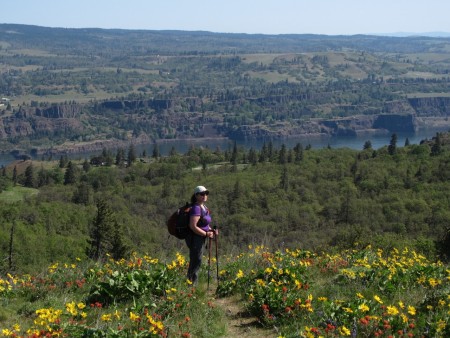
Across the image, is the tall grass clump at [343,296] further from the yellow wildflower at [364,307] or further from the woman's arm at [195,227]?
the woman's arm at [195,227]

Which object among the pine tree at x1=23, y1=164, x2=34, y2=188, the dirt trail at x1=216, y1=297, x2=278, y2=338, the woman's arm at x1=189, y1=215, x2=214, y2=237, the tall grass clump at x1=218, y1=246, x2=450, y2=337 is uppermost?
the woman's arm at x1=189, y1=215, x2=214, y2=237

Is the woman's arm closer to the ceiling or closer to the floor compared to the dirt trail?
closer to the ceiling

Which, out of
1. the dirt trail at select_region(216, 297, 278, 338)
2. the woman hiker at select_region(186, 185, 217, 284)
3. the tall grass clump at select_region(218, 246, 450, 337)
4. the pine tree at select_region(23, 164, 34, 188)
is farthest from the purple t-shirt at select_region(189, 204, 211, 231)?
the pine tree at select_region(23, 164, 34, 188)

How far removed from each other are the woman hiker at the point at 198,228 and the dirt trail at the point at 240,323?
90 cm

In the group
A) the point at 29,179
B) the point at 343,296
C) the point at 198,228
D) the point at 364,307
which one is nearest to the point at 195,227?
the point at 198,228

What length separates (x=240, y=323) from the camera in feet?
26.3

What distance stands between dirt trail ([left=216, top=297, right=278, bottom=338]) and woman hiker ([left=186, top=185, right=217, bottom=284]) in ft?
2.97

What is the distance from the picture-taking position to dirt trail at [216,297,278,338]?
7.53m

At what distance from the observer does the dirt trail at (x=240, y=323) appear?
7531mm

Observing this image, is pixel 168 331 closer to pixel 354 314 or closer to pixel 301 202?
pixel 354 314

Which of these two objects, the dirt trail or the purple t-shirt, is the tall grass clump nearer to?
the dirt trail

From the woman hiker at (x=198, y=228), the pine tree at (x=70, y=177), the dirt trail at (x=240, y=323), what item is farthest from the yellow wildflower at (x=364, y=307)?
the pine tree at (x=70, y=177)

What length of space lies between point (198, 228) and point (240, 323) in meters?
2.02

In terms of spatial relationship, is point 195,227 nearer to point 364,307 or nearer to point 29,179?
point 364,307
